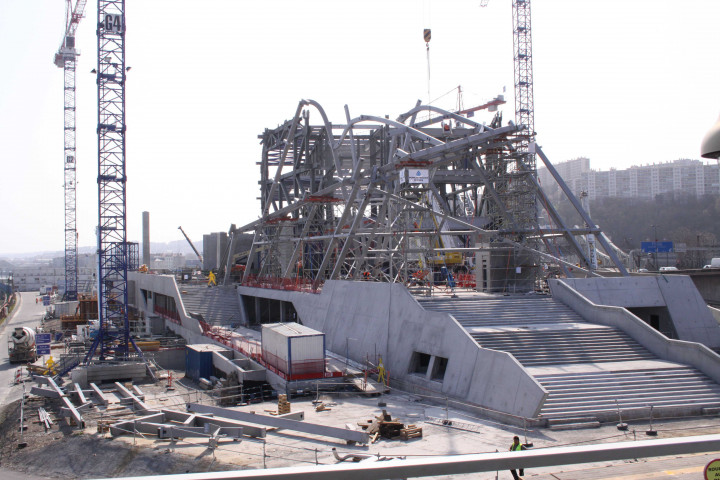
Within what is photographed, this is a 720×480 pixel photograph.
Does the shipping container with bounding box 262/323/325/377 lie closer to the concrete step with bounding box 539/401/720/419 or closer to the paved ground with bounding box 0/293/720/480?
the paved ground with bounding box 0/293/720/480

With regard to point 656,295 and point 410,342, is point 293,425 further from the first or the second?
point 656,295

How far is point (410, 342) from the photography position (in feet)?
82.3

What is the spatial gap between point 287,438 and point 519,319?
11.9 m

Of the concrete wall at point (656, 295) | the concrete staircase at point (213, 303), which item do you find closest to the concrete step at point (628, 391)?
the concrete wall at point (656, 295)

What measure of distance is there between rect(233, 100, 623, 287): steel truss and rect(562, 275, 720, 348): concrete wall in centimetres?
327

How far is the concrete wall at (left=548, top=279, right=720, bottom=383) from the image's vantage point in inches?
815

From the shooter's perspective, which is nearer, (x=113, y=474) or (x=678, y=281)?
(x=113, y=474)

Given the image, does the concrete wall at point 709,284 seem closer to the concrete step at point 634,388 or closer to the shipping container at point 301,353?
the concrete step at point 634,388

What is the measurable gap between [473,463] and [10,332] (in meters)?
74.1

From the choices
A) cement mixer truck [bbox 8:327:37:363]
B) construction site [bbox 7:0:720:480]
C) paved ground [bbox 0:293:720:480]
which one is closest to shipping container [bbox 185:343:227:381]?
construction site [bbox 7:0:720:480]

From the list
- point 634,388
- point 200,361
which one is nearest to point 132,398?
point 200,361

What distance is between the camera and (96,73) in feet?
138

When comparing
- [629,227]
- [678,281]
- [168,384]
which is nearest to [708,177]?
[629,227]

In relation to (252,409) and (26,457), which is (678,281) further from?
(26,457)
